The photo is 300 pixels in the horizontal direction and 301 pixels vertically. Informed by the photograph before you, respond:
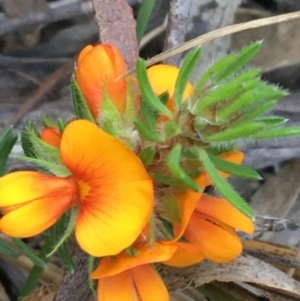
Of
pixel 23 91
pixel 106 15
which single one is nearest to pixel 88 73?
pixel 106 15

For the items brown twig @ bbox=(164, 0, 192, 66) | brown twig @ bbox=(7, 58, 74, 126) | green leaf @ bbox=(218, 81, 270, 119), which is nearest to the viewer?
green leaf @ bbox=(218, 81, 270, 119)

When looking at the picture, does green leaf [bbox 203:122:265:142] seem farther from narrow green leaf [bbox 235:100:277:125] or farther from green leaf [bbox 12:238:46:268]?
green leaf [bbox 12:238:46:268]

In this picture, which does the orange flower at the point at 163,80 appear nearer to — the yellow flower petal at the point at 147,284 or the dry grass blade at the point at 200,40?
the dry grass blade at the point at 200,40

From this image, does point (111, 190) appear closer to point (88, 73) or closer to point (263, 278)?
point (88, 73)

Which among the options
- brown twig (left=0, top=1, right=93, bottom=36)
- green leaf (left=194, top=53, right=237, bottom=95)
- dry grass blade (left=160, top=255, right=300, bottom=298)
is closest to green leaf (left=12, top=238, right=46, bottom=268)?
dry grass blade (left=160, top=255, right=300, bottom=298)

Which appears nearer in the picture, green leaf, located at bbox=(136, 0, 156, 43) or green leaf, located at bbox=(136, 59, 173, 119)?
green leaf, located at bbox=(136, 59, 173, 119)

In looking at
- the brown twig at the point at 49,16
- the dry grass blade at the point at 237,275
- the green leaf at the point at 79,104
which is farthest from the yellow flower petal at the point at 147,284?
the brown twig at the point at 49,16
